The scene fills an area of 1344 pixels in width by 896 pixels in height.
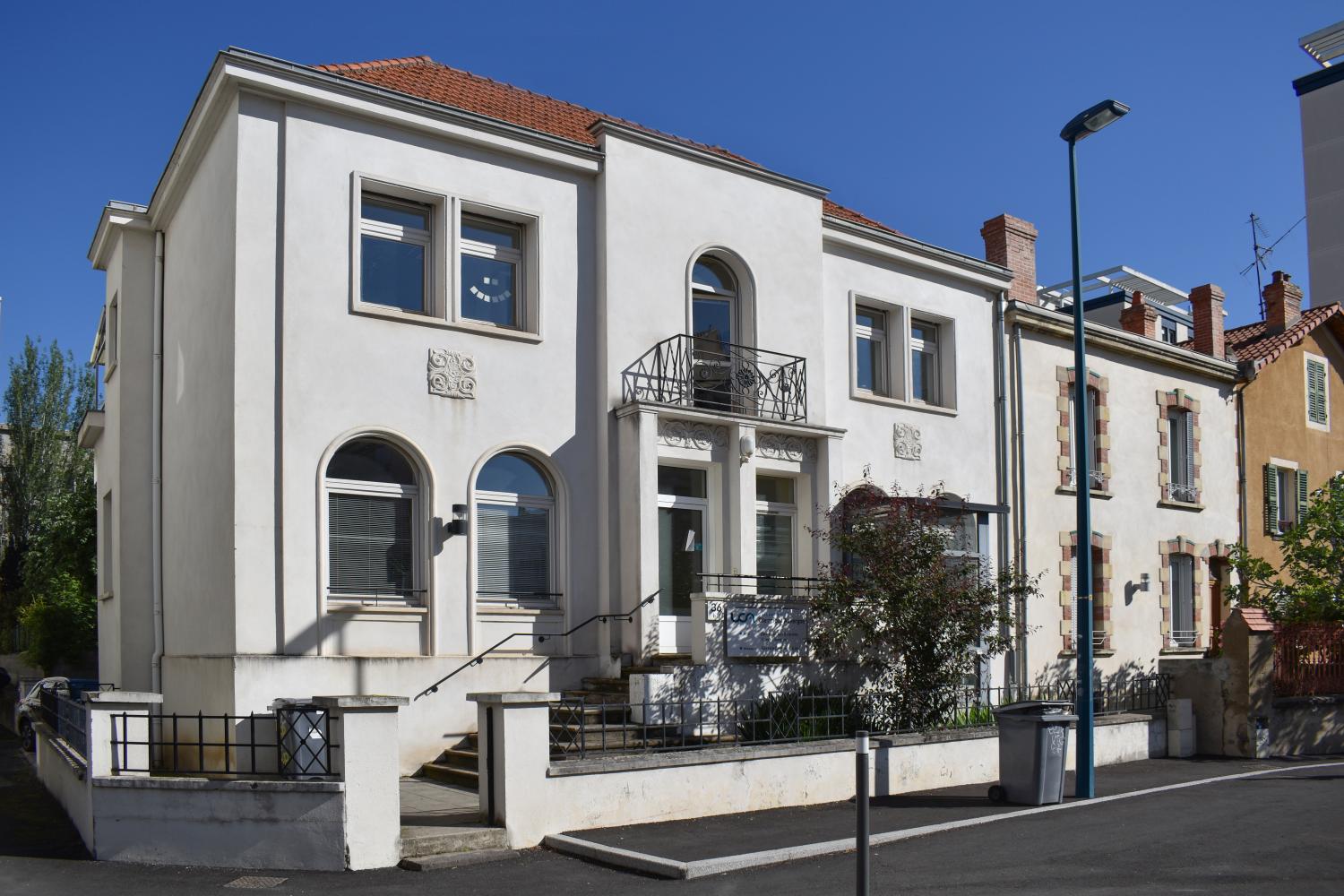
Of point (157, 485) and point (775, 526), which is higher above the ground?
point (157, 485)

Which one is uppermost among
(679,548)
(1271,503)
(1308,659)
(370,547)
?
(1271,503)

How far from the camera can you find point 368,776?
→ 986 centimetres

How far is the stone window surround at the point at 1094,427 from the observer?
70.2 feet

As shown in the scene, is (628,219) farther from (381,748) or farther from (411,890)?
(411,890)

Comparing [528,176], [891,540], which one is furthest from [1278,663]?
[528,176]

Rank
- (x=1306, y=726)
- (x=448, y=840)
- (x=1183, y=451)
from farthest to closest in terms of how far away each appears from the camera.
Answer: (x=1183, y=451) → (x=1306, y=726) → (x=448, y=840)

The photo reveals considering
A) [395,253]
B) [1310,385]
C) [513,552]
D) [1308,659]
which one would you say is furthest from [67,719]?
[1310,385]

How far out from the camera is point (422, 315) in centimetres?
1469

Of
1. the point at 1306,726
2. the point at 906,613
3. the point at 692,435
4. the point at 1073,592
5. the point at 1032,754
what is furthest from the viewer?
the point at 1073,592

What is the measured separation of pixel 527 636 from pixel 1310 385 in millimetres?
20102

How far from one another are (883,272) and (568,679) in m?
8.18

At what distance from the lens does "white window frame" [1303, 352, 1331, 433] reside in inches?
1073

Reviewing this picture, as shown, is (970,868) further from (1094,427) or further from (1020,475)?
(1094,427)

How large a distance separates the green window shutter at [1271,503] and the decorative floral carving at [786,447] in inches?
503
